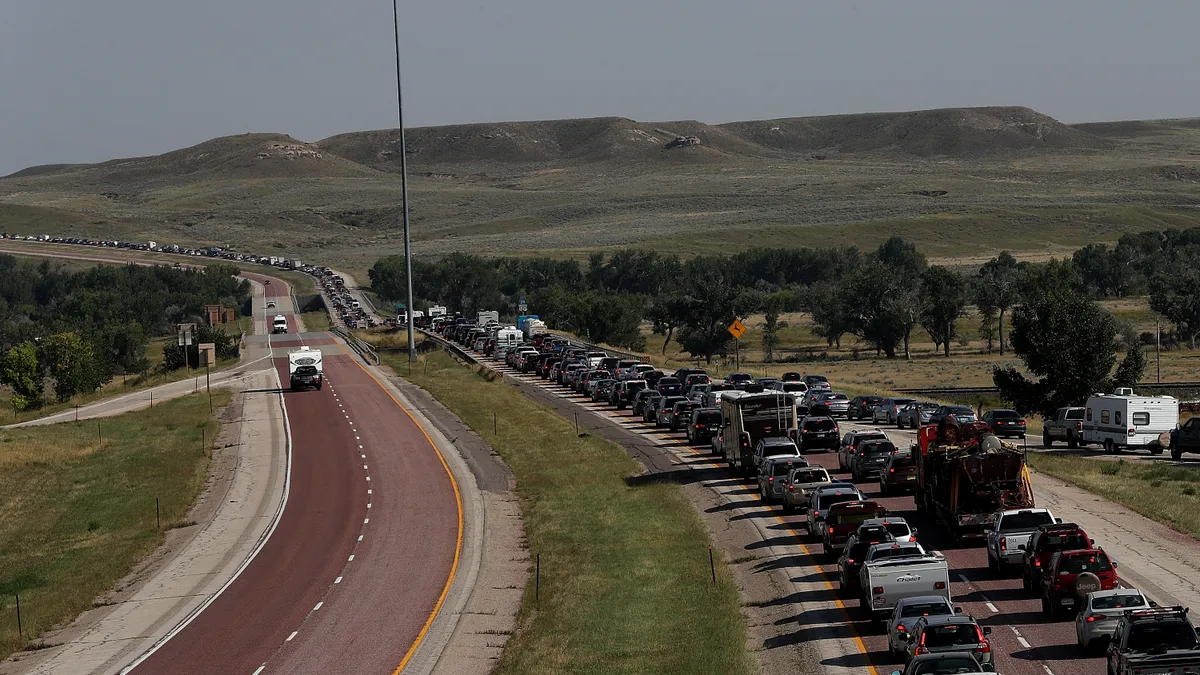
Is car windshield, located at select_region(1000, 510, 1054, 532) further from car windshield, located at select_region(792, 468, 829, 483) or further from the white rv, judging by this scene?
the white rv

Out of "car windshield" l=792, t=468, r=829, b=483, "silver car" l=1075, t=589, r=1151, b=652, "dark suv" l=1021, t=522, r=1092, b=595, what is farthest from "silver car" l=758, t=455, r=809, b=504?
"silver car" l=1075, t=589, r=1151, b=652

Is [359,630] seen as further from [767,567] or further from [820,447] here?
[820,447]

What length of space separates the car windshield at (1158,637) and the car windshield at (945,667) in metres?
2.70

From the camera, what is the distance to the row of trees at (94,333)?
4390 inches

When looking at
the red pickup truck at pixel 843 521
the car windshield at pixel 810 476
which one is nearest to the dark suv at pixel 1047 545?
the red pickup truck at pixel 843 521

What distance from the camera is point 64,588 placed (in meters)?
40.7

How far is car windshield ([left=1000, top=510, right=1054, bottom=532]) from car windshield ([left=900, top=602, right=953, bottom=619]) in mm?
7548

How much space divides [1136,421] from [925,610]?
33.2 meters

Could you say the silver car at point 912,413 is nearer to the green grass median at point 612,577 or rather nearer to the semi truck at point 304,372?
the green grass median at point 612,577

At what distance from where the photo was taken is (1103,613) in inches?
1044

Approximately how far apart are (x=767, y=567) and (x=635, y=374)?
46744 mm

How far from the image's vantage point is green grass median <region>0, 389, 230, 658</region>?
1604 inches

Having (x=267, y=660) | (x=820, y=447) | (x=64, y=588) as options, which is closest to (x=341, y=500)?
(x=64, y=588)

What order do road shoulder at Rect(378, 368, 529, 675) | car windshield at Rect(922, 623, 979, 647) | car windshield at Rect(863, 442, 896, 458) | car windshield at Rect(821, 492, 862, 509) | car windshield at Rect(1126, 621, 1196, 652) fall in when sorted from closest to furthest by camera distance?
car windshield at Rect(1126, 621, 1196, 652) → car windshield at Rect(922, 623, 979, 647) → road shoulder at Rect(378, 368, 529, 675) → car windshield at Rect(821, 492, 862, 509) → car windshield at Rect(863, 442, 896, 458)
